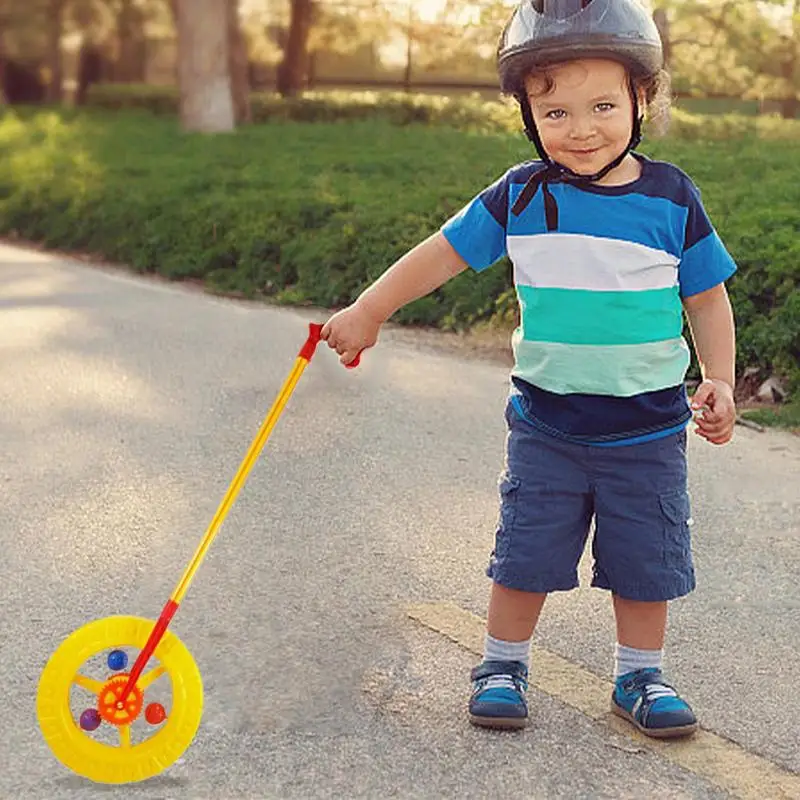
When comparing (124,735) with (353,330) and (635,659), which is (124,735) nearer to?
(353,330)

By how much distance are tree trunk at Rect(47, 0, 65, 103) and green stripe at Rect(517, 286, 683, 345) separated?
26.1 m

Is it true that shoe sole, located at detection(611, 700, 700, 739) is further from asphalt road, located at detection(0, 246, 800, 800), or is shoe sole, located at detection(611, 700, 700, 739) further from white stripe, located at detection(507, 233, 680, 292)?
white stripe, located at detection(507, 233, 680, 292)

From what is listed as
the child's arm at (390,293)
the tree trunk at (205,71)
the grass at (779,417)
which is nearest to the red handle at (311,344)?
the child's arm at (390,293)

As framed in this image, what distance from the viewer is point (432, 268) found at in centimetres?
304

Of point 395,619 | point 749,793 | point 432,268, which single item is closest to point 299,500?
point 395,619

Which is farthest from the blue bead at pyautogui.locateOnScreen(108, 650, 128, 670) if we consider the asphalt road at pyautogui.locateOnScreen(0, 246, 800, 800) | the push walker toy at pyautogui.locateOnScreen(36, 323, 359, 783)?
the asphalt road at pyautogui.locateOnScreen(0, 246, 800, 800)

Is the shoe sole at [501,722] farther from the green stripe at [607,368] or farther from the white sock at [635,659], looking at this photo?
the green stripe at [607,368]

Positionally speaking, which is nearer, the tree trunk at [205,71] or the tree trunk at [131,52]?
the tree trunk at [205,71]

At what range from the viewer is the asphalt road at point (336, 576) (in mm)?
2857

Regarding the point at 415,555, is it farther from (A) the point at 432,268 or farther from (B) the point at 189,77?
(B) the point at 189,77

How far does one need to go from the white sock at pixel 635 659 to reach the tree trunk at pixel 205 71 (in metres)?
15.6

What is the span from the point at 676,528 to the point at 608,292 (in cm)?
46

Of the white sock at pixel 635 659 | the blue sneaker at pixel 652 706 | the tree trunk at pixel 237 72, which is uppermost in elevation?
the white sock at pixel 635 659

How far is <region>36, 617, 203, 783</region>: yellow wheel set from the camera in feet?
8.91
